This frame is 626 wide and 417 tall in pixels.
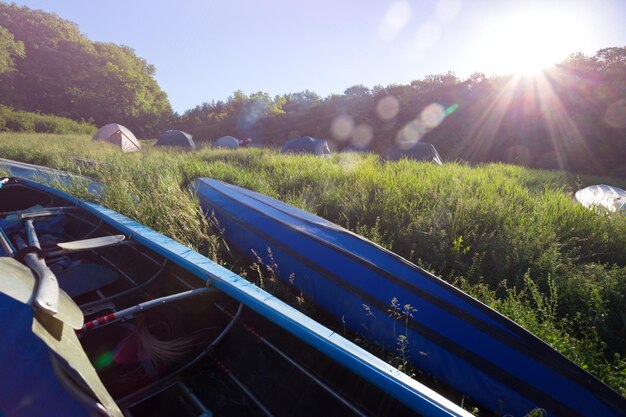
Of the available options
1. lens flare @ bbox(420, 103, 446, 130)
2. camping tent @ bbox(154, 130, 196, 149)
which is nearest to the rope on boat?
camping tent @ bbox(154, 130, 196, 149)

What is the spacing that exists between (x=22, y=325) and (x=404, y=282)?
222 cm

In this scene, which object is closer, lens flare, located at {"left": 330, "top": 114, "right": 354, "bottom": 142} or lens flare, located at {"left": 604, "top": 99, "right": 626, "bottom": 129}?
lens flare, located at {"left": 604, "top": 99, "right": 626, "bottom": 129}

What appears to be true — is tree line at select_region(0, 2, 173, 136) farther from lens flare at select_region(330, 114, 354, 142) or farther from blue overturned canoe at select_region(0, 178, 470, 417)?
blue overturned canoe at select_region(0, 178, 470, 417)

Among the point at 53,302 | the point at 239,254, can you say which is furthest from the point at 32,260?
the point at 239,254

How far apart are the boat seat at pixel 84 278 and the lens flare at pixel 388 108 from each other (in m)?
22.3

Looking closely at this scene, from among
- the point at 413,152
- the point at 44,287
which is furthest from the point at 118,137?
the point at 44,287

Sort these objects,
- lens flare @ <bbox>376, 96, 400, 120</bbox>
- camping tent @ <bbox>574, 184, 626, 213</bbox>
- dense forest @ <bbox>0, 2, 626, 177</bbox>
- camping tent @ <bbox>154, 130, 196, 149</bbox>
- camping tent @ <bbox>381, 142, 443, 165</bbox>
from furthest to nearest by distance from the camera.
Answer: lens flare @ <bbox>376, 96, 400, 120</bbox> < camping tent @ <bbox>154, 130, 196, 149</bbox> < dense forest @ <bbox>0, 2, 626, 177</bbox> < camping tent @ <bbox>381, 142, 443, 165</bbox> < camping tent @ <bbox>574, 184, 626, 213</bbox>

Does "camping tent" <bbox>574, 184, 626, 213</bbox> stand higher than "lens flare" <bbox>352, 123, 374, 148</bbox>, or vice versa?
"camping tent" <bbox>574, 184, 626, 213</bbox>

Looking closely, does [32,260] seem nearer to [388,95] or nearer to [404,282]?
[404,282]

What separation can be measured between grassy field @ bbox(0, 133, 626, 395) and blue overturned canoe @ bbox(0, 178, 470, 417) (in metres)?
1.07

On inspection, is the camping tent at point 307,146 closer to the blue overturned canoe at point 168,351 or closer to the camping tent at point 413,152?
the camping tent at point 413,152

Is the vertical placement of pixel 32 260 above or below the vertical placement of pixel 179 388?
above

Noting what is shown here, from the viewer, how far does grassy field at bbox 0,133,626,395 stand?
2.39m

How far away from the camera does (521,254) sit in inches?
124
